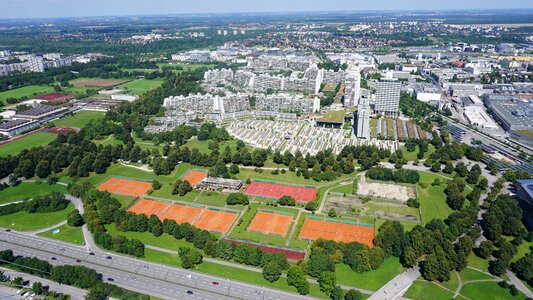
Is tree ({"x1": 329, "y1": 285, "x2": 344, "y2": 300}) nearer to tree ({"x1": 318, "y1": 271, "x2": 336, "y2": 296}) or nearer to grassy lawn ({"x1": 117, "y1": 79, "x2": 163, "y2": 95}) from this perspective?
tree ({"x1": 318, "y1": 271, "x2": 336, "y2": 296})

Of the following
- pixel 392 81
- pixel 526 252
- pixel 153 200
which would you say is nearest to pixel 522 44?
pixel 392 81

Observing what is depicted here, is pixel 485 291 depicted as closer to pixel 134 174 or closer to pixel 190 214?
pixel 190 214

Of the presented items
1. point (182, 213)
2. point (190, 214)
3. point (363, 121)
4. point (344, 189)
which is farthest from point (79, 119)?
point (344, 189)

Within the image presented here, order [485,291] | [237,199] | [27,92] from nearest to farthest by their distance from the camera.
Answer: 1. [485,291]
2. [237,199]
3. [27,92]

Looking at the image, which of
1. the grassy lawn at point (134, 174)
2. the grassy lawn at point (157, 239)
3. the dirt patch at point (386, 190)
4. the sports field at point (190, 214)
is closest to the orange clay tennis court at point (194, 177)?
the grassy lawn at point (134, 174)

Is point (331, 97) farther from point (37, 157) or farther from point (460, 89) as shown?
point (37, 157)

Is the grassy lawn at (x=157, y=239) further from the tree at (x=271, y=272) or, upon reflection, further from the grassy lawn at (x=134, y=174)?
the grassy lawn at (x=134, y=174)
